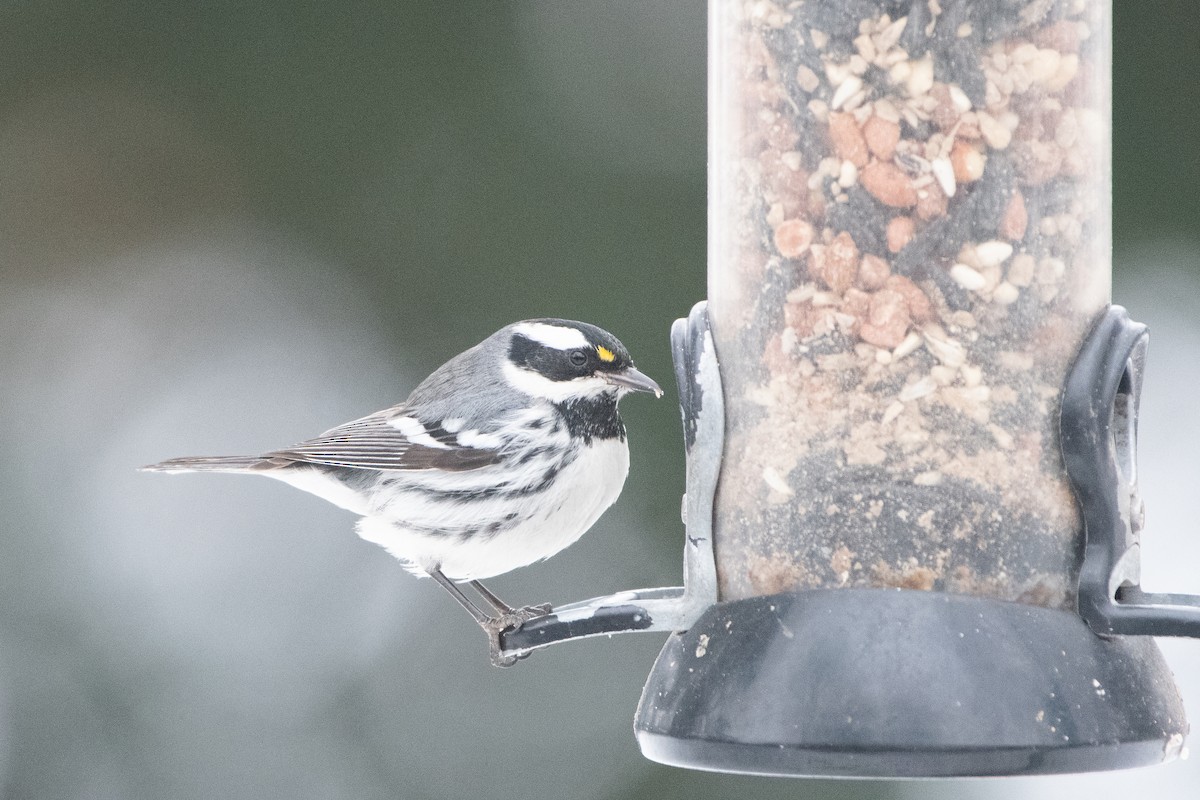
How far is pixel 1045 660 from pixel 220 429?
6.50m

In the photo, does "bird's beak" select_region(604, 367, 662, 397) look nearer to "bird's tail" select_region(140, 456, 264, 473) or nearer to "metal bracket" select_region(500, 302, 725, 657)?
"metal bracket" select_region(500, 302, 725, 657)

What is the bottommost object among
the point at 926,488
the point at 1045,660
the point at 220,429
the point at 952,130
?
the point at 220,429

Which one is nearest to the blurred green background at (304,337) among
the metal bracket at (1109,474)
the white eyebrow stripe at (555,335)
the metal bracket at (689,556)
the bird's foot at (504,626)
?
the white eyebrow stripe at (555,335)

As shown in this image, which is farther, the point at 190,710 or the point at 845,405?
the point at 190,710

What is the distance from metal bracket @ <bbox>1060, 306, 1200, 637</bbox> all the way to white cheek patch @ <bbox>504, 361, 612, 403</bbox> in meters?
1.66

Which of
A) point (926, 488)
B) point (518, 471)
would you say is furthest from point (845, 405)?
point (518, 471)

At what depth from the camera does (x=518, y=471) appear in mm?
5223

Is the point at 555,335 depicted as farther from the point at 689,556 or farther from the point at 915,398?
the point at 915,398

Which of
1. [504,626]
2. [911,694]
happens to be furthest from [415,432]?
[911,694]

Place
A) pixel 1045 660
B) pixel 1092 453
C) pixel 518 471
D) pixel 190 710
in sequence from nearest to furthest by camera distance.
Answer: pixel 1045 660 < pixel 1092 453 < pixel 518 471 < pixel 190 710

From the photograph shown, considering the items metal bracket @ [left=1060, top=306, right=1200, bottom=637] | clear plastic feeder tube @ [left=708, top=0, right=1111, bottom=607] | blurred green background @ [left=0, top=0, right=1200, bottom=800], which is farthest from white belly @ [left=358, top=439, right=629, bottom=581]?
blurred green background @ [left=0, top=0, right=1200, bottom=800]

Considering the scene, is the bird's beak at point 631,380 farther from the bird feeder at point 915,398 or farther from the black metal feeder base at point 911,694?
the black metal feeder base at point 911,694

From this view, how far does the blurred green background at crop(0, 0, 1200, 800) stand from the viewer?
793 cm

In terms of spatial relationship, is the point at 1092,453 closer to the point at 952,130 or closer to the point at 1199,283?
the point at 952,130
